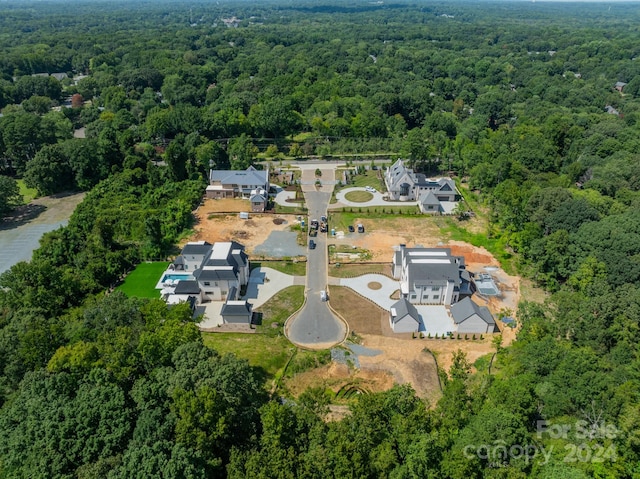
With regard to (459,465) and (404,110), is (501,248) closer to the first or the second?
(459,465)

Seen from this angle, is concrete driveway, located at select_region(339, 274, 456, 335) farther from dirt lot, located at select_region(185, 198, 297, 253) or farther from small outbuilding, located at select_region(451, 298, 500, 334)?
dirt lot, located at select_region(185, 198, 297, 253)

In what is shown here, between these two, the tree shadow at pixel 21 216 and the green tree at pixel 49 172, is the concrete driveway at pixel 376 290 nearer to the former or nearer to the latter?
the tree shadow at pixel 21 216

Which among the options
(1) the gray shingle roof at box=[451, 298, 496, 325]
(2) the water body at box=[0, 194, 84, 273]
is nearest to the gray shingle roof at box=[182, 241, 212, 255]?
(2) the water body at box=[0, 194, 84, 273]

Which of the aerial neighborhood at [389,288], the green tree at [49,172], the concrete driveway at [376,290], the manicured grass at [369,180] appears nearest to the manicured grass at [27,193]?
the green tree at [49,172]

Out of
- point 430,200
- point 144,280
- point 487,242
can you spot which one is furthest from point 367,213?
point 144,280

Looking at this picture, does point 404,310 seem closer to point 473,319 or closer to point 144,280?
point 473,319
